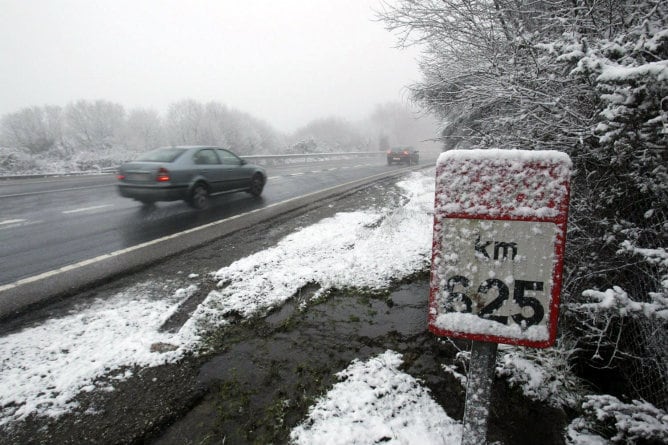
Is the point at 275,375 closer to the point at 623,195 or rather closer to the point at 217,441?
the point at 217,441

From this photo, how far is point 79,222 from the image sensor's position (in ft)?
21.2

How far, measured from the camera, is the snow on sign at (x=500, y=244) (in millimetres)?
1084

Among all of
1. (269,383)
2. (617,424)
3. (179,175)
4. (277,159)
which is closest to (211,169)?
(179,175)

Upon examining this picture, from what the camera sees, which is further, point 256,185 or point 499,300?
point 256,185

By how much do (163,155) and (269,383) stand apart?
22.9ft

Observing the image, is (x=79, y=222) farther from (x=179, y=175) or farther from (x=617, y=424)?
(x=617, y=424)

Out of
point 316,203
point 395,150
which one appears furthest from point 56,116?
point 316,203

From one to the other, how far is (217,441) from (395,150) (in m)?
25.2

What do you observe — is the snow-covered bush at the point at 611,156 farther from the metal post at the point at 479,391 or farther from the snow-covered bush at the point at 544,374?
the metal post at the point at 479,391

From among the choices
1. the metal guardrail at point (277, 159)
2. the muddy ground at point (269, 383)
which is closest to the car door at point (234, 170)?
the muddy ground at point (269, 383)

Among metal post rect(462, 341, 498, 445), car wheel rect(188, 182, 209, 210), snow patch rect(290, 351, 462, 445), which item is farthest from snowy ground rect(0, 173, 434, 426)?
car wheel rect(188, 182, 209, 210)

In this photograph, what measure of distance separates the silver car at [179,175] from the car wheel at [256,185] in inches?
28.5

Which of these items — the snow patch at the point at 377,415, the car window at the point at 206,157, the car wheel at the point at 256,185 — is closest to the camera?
the snow patch at the point at 377,415

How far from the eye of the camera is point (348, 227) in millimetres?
6023
